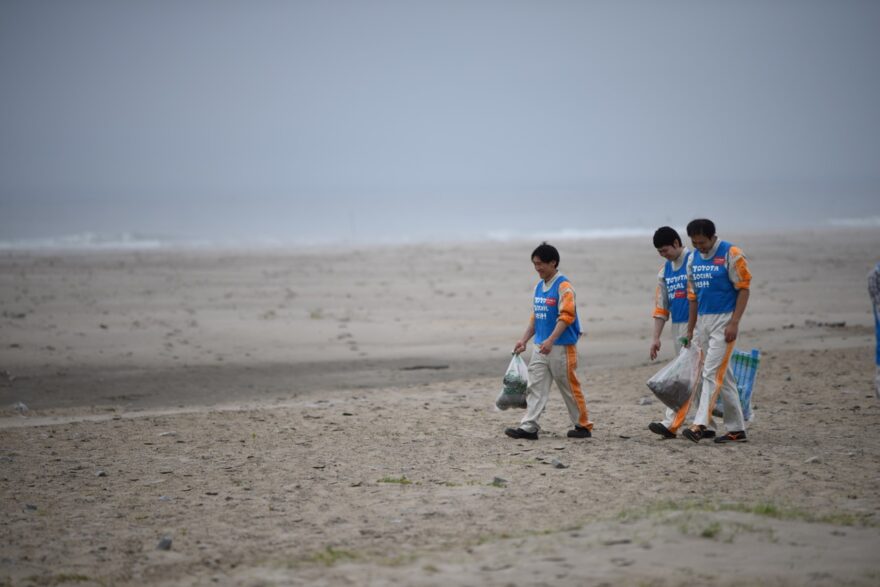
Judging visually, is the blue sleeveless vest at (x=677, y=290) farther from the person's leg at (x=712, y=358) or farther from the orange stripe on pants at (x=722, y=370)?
the orange stripe on pants at (x=722, y=370)

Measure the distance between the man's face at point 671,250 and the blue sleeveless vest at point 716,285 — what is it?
310 millimetres

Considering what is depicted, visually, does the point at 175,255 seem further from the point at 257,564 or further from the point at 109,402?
the point at 257,564

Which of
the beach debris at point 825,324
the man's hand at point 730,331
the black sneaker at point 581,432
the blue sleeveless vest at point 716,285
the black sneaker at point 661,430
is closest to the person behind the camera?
the man's hand at point 730,331

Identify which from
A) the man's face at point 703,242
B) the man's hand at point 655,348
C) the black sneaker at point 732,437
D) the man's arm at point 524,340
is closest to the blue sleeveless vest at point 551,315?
the man's arm at point 524,340

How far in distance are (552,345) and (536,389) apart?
479 mm

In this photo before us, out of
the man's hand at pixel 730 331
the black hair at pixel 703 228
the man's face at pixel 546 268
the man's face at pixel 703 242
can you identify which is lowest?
the man's hand at pixel 730 331

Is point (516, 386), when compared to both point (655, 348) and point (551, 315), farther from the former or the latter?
→ point (655, 348)

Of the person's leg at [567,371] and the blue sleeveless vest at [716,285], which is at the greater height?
the blue sleeveless vest at [716,285]

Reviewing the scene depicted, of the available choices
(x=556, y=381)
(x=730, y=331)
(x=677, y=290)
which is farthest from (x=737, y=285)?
(x=556, y=381)

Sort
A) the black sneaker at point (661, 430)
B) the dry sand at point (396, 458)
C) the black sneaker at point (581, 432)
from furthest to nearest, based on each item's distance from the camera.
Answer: the black sneaker at point (581, 432), the black sneaker at point (661, 430), the dry sand at point (396, 458)

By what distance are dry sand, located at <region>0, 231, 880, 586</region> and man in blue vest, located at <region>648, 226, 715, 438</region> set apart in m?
0.22

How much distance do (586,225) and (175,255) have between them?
1513 inches

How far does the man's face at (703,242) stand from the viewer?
7633 millimetres

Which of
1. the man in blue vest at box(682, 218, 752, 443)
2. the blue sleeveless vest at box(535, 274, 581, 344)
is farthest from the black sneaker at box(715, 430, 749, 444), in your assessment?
the blue sleeveless vest at box(535, 274, 581, 344)
